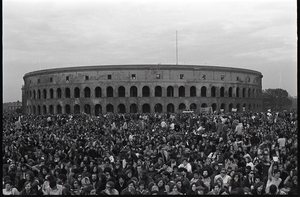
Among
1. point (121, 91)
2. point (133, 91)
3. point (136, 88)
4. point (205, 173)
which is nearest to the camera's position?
point (205, 173)

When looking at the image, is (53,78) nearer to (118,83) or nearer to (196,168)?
(118,83)

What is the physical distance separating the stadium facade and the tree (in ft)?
70.2

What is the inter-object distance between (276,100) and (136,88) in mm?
37802

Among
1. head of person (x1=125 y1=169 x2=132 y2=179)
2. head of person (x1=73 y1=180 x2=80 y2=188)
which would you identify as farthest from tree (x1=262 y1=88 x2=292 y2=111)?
head of person (x1=73 y1=180 x2=80 y2=188)

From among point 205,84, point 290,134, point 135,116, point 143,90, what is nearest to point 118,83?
point 143,90

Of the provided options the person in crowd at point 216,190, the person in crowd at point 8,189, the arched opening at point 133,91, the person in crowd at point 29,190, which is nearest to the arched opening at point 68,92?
the arched opening at point 133,91

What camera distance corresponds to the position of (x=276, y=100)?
72.6m

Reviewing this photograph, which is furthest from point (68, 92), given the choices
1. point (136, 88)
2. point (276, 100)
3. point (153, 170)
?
point (276, 100)

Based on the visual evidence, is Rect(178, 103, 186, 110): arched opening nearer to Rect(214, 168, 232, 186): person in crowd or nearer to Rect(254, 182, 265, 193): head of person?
Rect(214, 168, 232, 186): person in crowd

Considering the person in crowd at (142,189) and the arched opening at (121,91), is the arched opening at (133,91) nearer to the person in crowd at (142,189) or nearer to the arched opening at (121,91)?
the arched opening at (121,91)

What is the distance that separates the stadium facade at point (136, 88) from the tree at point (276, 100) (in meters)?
21.4

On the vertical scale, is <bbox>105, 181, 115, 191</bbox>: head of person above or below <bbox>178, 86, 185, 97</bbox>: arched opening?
below

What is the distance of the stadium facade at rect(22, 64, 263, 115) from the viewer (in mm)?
47469

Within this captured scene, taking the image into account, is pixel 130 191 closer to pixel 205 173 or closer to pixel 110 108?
pixel 205 173
